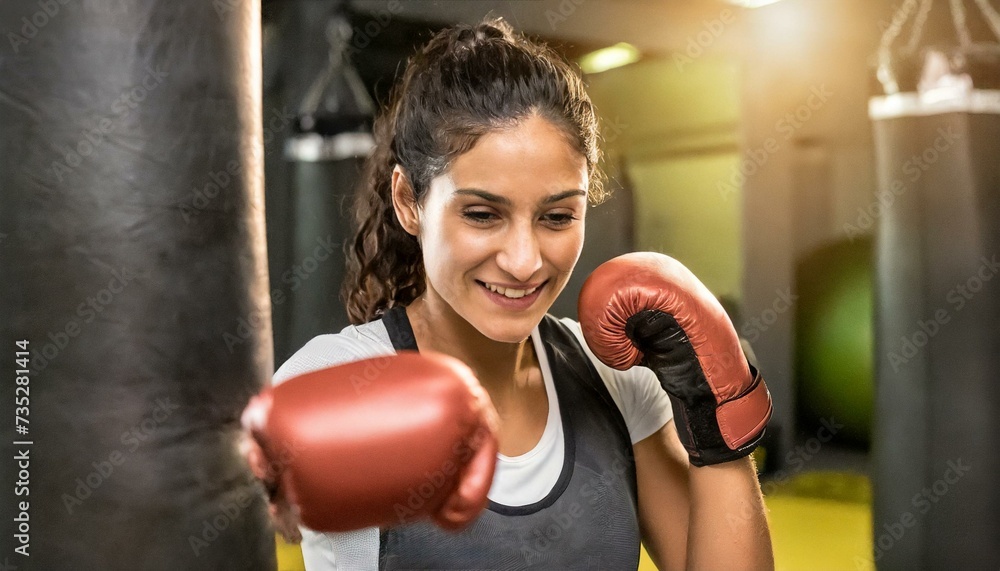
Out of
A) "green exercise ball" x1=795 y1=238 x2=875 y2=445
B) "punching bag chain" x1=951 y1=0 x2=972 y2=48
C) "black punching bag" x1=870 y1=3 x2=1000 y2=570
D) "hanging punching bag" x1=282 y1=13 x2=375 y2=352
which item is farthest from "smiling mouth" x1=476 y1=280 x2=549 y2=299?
"green exercise ball" x1=795 y1=238 x2=875 y2=445

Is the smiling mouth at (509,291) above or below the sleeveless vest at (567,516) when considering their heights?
above

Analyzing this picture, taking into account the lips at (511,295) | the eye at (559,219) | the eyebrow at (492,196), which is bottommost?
the lips at (511,295)

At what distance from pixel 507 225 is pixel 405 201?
25 centimetres

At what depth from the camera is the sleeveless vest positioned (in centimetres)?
120

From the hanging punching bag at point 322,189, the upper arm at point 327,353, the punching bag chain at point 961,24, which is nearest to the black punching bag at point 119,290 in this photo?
the upper arm at point 327,353

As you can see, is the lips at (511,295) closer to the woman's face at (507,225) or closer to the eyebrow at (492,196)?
the woman's face at (507,225)

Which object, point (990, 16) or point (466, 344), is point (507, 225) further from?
point (990, 16)

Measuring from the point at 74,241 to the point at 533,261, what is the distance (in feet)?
2.10

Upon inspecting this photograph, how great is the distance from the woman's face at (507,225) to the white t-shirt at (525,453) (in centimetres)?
18

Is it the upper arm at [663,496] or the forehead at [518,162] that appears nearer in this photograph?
the forehead at [518,162]

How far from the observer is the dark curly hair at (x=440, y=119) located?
4.08 ft

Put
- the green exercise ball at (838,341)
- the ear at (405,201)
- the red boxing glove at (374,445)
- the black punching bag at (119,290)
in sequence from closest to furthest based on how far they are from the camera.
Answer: the red boxing glove at (374,445) → the black punching bag at (119,290) → the ear at (405,201) → the green exercise ball at (838,341)

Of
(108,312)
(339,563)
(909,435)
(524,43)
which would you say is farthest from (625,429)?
(909,435)

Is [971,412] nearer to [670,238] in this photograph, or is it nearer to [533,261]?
[670,238]
